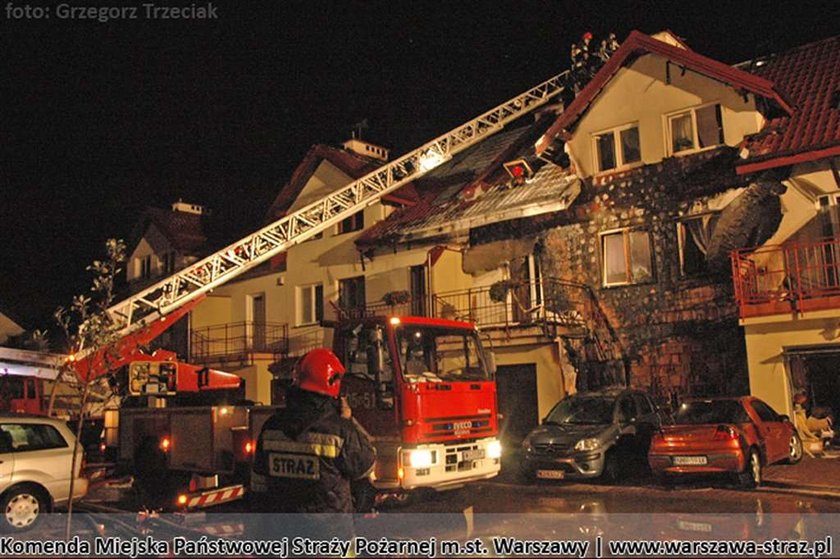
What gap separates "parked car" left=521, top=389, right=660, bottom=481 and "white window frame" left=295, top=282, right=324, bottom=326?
12.3 metres

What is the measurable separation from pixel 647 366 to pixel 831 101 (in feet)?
23.3

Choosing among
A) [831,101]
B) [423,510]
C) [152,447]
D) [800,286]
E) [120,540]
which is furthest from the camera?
[831,101]

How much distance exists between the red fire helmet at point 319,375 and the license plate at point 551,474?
320 inches

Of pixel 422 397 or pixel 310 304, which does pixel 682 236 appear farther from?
pixel 310 304

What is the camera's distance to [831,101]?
1686 centimetres

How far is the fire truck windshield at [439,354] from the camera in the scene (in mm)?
10320

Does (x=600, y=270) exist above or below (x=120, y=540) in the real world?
above

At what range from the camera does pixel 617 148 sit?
741 inches

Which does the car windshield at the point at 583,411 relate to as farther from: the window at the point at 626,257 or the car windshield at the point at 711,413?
the window at the point at 626,257

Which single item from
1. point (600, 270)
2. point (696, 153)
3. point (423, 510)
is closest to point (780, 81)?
point (696, 153)

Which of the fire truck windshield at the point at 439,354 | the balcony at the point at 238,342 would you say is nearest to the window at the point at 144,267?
the balcony at the point at 238,342

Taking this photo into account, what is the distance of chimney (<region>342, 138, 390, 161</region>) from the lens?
2848 cm

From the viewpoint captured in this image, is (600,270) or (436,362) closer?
(436,362)

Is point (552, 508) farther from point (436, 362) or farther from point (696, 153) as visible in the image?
point (696, 153)
